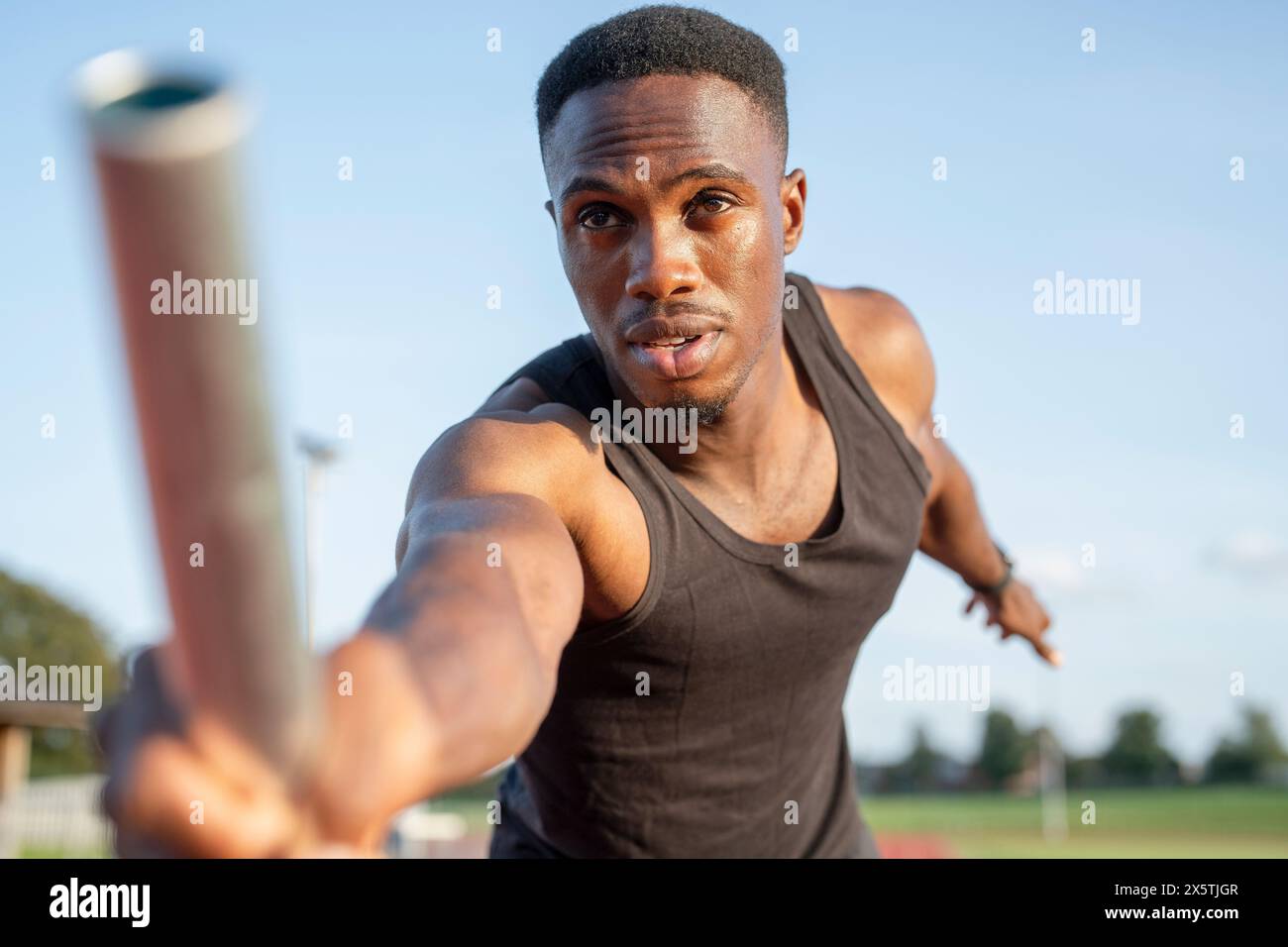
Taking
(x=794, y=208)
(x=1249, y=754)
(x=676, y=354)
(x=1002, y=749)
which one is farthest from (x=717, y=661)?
(x=1249, y=754)

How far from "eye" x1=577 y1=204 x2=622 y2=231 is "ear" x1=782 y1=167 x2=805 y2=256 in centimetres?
86

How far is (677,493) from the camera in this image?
3.42 meters

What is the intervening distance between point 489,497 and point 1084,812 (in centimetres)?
487

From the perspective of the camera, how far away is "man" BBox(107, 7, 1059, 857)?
8.48 feet

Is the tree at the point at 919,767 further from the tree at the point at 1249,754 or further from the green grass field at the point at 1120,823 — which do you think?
the tree at the point at 1249,754

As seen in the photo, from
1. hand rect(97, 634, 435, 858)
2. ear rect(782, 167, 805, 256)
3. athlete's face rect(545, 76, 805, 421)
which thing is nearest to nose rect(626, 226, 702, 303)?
athlete's face rect(545, 76, 805, 421)

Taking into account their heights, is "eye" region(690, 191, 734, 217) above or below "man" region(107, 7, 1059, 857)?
above

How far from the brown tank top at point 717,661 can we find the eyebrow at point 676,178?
589 mm

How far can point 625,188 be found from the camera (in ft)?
10.3

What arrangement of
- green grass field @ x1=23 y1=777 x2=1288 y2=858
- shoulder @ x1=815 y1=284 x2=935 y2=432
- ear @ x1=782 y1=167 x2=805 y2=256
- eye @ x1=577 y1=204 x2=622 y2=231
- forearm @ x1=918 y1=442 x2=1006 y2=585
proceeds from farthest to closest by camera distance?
green grass field @ x1=23 y1=777 x2=1288 y2=858 < forearm @ x1=918 y1=442 x2=1006 y2=585 < shoulder @ x1=815 y1=284 x2=935 y2=432 < ear @ x1=782 y1=167 x2=805 y2=256 < eye @ x1=577 y1=204 x2=622 y2=231

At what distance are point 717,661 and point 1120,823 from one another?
34228mm

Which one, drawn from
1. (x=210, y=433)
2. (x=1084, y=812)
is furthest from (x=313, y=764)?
(x=1084, y=812)

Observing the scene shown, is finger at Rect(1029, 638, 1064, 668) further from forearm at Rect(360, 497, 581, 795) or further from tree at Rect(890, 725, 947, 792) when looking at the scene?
tree at Rect(890, 725, 947, 792)

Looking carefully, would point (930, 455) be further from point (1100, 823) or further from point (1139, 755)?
point (1139, 755)
